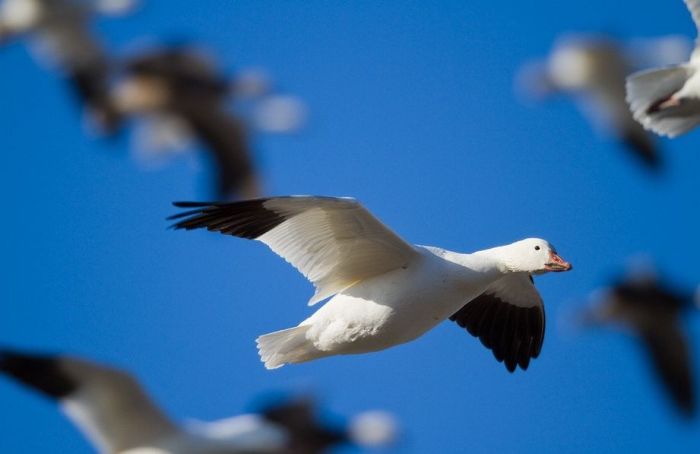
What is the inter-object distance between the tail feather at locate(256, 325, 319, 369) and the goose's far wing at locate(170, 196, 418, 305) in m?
0.20

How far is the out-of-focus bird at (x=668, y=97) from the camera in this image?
26.2ft

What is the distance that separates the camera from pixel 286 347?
6.63 m

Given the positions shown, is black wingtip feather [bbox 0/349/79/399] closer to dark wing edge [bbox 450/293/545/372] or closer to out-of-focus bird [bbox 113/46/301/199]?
dark wing edge [bbox 450/293/545/372]

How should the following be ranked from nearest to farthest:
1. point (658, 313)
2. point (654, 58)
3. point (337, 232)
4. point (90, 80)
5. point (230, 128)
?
point (337, 232), point (658, 313), point (654, 58), point (230, 128), point (90, 80)

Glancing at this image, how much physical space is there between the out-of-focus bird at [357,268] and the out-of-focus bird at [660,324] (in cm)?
366

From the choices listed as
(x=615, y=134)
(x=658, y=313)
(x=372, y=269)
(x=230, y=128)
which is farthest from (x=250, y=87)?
(x=372, y=269)

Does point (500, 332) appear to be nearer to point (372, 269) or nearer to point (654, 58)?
point (372, 269)

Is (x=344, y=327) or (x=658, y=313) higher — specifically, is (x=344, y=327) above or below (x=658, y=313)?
below

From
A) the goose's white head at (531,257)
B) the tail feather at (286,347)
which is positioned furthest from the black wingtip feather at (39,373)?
the goose's white head at (531,257)

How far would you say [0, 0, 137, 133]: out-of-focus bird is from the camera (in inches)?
525

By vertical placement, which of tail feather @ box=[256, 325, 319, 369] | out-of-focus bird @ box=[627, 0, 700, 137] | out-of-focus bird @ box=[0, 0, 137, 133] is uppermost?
out-of-focus bird @ box=[0, 0, 137, 133]

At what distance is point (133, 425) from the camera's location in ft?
24.3

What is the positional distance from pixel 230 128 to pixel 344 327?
596 centimetres

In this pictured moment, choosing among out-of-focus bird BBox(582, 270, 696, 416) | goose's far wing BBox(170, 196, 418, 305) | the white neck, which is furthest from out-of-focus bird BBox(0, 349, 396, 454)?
out-of-focus bird BBox(582, 270, 696, 416)
